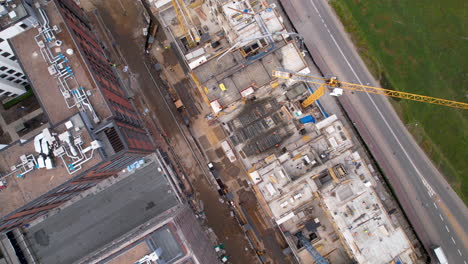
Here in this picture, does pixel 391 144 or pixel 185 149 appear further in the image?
pixel 185 149

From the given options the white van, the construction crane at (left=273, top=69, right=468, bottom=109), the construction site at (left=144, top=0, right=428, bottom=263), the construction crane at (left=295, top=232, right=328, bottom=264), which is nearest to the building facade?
the construction site at (left=144, top=0, right=428, bottom=263)

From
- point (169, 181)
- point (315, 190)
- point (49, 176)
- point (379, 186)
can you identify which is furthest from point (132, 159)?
point (379, 186)

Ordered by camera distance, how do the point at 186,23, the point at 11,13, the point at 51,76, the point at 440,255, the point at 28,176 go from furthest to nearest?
the point at 186,23, the point at 440,255, the point at 51,76, the point at 11,13, the point at 28,176

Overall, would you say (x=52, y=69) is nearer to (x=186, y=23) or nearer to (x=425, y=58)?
(x=186, y=23)

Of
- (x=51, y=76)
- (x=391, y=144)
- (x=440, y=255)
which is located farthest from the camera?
(x=391, y=144)

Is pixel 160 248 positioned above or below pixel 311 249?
above

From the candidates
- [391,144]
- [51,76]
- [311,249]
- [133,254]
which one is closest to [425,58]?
[391,144]

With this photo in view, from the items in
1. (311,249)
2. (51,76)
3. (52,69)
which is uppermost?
(52,69)
